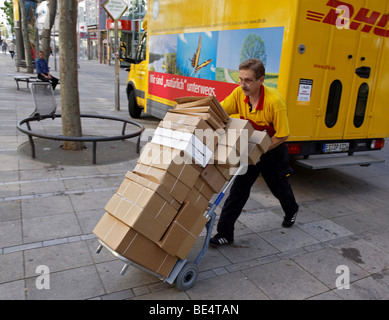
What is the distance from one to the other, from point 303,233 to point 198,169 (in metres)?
2.10

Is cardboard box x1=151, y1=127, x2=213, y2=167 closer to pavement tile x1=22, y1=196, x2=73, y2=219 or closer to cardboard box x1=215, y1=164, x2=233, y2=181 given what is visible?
cardboard box x1=215, y1=164, x2=233, y2=181

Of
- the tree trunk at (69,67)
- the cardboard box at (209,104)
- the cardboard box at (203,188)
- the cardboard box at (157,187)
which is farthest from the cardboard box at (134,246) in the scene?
the tree trunk at (69,67)

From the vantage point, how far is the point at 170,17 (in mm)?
7340

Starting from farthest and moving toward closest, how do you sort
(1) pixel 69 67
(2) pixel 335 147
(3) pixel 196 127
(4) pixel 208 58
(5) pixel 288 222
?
(1) pixel 69 67 → (4) pixel 208 58 → (2) pixel 335 147 → (5) pixel 288 222 → (3) pixel 196 127

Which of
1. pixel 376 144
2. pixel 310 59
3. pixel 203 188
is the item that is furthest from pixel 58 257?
pixel 376 144

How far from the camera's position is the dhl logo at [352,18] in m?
4.68

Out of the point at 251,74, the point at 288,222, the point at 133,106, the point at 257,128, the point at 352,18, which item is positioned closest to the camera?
the point at 251,74

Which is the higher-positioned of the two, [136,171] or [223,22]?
[223,22]

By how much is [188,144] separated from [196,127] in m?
0.16

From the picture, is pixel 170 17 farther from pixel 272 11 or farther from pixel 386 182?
pixel 386 182

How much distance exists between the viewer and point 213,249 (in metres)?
3.59

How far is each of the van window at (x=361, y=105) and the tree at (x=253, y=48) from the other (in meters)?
1.81

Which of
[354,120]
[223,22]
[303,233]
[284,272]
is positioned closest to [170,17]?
[223,22]

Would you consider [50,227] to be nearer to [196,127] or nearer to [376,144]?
[196,127]
